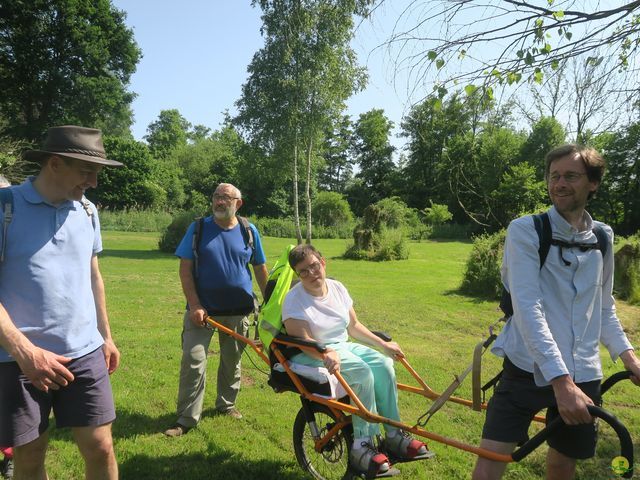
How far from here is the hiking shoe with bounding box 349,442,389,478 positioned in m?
3.01

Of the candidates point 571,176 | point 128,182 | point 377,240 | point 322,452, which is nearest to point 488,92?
point 571,176

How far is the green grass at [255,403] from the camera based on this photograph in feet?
12.5

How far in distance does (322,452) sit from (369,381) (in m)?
0.76

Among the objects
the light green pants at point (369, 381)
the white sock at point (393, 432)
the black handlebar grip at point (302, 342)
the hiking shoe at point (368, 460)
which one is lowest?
the hiking shoe at point (368, 460)

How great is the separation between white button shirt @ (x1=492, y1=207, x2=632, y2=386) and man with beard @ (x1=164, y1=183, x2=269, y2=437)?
2.64m

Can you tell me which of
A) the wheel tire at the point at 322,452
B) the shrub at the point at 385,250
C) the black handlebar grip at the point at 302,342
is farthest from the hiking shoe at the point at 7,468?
the shrub at the point at 385,250

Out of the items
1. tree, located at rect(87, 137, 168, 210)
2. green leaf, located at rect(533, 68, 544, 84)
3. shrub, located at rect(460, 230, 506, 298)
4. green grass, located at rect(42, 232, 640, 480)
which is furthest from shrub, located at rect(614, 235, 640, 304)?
tree, located at rect(87, 137, 168, 210)

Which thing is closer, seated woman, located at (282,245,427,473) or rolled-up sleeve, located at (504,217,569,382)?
rolled-up sleeve, located at (504,217,569,382)

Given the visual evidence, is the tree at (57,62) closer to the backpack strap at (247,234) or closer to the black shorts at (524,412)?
the backpack strap at (247,234)

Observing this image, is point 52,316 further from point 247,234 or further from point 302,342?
point 247,234

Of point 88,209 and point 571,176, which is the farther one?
point 88,209

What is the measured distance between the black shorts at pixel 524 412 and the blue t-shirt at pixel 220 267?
2.58 m

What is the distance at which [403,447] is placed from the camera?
10.3 feet

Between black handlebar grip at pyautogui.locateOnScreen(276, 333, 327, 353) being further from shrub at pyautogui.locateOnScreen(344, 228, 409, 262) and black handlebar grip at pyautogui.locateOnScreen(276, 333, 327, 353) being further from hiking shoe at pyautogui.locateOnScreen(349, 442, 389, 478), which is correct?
shrub at pyautogui.locateOnScreen(344, 228, 409, 262)
